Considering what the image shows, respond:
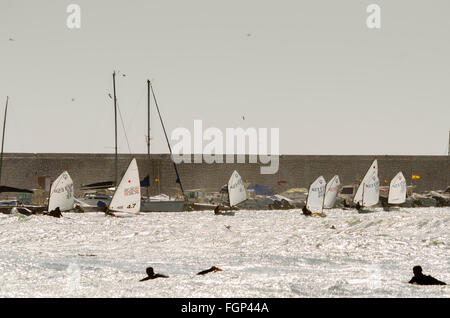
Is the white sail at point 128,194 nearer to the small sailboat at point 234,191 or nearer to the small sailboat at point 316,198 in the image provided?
the small sailboat at point 234,191

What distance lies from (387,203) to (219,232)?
91.6ft

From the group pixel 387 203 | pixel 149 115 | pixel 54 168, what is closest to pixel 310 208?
pixel 387 203

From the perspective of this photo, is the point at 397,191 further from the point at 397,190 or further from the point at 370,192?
the point at 370,192

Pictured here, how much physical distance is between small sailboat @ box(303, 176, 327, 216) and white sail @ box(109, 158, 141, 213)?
13644mm

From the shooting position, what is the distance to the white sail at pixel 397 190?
63688 millimetres

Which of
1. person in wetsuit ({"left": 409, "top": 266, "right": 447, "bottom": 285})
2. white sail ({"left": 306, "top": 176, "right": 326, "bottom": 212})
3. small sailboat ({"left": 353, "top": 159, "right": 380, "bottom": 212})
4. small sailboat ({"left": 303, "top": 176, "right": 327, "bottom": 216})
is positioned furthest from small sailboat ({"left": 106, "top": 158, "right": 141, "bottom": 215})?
person in wetsuit ({"left": 409, "top": 266, "right": 447, "bottom": 285})

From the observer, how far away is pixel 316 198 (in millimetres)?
58969

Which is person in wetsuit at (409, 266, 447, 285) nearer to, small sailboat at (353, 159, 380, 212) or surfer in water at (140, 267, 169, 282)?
surfer in water at (140, 267, 169, 282)

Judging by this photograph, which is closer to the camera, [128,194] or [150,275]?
[150,275]

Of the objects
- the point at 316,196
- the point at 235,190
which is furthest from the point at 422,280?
the point at 235,190

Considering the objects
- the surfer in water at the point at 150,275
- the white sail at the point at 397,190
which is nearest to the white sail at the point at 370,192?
the white sail at the point at 397,190

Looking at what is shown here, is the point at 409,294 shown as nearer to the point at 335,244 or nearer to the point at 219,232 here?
the point at 335,244

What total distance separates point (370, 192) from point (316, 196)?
14.9 ft
